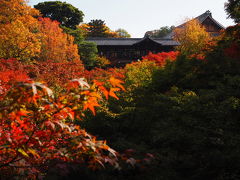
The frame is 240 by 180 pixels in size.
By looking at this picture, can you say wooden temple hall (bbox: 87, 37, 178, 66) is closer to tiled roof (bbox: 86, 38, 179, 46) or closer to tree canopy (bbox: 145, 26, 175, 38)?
tiled roof (bbox: 86, 38, 179, 46)

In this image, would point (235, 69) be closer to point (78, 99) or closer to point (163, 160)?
point (163, 160)

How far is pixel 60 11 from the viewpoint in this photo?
3062 cm

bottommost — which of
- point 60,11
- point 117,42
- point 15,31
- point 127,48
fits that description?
point 127,48

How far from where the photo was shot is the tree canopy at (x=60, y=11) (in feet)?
99.6

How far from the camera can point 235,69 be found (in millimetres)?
6359

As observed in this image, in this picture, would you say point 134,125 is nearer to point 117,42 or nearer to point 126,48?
point 126,48

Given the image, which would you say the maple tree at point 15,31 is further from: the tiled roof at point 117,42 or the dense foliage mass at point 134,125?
the tiled roof at point 117,42

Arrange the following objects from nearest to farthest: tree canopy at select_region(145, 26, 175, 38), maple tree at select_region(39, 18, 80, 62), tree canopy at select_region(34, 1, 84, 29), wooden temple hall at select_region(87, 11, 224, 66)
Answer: maple tree at select_region(39, 18, 80, 62) < tree canopy at select_region(34, 1, 84, 29) < wooden temple hall at select_region(87, 11, 224, 66) < tree canopy at select_region(145, 26, 175, 38)

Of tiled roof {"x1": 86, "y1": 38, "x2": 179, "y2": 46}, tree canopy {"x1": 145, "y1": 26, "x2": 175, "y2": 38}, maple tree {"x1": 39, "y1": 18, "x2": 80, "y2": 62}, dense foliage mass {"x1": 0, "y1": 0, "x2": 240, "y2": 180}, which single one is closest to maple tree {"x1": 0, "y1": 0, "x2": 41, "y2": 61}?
maple tree {"x1": 39, "y1": 18, "x2": 80, "y2": 62}

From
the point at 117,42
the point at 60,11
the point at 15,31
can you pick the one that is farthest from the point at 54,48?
the point at 117,42

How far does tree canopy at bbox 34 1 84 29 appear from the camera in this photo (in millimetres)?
30366

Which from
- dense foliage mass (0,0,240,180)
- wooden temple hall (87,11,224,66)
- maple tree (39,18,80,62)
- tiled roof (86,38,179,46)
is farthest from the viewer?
tiled roof (86,38,179,46)

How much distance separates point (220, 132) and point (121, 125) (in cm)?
288

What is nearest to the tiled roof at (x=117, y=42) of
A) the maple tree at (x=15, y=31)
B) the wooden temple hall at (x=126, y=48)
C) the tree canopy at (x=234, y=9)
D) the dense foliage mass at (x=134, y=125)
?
the wooden temple hall at (x=126, y=48)
